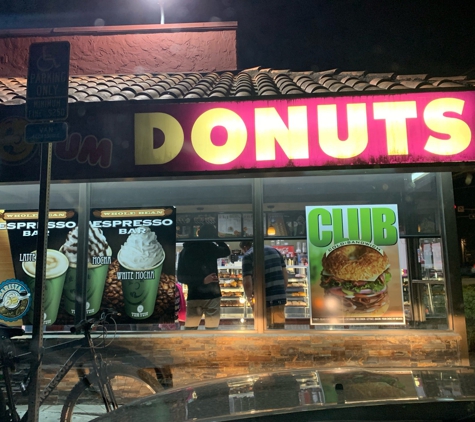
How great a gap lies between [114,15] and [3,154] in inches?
194

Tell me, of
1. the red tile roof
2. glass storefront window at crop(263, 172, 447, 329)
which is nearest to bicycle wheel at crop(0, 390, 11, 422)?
glass storefront window at crop(263, 172, 447, 329)

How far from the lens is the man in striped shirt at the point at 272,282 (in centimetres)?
666

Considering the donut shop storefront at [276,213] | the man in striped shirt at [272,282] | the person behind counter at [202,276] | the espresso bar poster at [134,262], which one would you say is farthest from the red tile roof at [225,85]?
the man in striped shirt at [272,282]

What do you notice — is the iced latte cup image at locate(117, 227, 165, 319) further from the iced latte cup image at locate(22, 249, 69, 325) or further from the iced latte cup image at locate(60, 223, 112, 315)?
the iced latte cup image at locate(22, 249, 69, 325)

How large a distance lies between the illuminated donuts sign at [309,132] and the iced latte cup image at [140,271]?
1.33m

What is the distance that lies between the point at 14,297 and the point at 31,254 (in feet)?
2.20

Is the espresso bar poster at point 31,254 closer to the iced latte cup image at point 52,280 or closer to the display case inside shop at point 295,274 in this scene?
the iced latte cup image at point 52,280

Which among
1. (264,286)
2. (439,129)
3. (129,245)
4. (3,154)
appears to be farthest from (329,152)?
(3,154)

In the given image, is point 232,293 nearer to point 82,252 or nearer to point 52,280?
point 82,252

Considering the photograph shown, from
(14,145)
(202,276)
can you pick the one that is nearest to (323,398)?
(202,276)

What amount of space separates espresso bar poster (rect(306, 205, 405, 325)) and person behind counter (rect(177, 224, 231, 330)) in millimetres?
1375

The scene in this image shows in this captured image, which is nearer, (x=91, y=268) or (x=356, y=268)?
(x=356, y=268)

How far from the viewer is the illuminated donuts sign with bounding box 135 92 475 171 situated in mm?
5809

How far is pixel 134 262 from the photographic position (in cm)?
679
